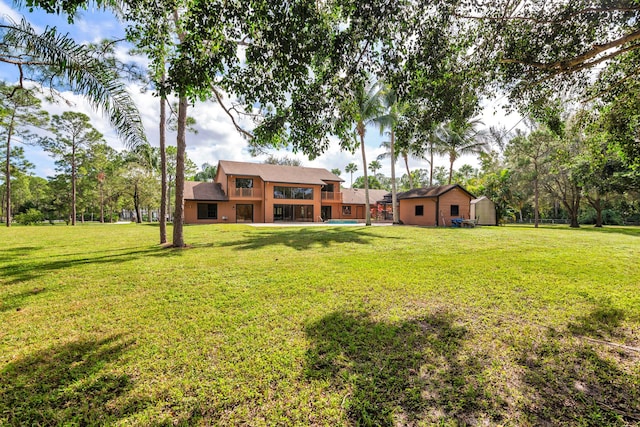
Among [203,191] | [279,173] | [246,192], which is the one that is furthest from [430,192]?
[203,191]

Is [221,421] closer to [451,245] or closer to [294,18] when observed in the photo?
[294,18]

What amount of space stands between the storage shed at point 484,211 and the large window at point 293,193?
1601cm

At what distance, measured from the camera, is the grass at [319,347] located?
2164 mm

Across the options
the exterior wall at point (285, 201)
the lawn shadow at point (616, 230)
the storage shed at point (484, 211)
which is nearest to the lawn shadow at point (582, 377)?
the lawn shadow at point (616, 230)

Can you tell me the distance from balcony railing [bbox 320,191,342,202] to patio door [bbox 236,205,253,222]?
8.48m

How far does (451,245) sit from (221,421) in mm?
9840

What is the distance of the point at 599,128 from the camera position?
715cm

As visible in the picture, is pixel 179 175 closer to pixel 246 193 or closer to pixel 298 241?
pixel 298 241

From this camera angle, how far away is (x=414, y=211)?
24750mm

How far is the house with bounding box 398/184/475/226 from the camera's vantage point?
22531mm

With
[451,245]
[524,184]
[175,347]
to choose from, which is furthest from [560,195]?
[175,347]

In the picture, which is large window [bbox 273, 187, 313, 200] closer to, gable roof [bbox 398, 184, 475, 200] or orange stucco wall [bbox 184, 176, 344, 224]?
orange stucco wall [bbox 184, 176, 344, 224]

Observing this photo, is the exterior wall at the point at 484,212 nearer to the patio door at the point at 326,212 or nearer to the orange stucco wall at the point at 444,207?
the orange stucco wall at the point at 444,207

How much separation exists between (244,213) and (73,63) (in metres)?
23.7
